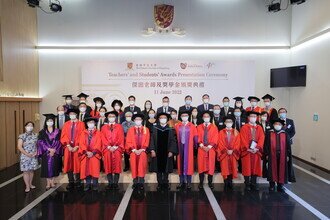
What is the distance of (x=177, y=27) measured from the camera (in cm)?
894

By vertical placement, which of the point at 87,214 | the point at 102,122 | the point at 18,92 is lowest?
the point at 87,214

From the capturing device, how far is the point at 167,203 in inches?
185

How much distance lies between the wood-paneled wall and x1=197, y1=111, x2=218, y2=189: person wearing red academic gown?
5.36m

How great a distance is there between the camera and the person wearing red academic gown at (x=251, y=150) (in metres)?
5.39

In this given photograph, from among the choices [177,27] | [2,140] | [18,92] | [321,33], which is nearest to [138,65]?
[177,27]

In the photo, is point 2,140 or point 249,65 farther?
point 249,65

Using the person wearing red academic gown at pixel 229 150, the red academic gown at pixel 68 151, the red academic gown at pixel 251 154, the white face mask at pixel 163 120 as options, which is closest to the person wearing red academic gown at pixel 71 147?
the red academic gown at pixel 68 151

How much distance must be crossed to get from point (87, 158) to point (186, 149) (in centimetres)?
196

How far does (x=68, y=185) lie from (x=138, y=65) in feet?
14.9

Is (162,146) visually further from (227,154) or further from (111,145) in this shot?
(227,154)

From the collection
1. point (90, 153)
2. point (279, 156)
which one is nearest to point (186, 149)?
point (279, 156)

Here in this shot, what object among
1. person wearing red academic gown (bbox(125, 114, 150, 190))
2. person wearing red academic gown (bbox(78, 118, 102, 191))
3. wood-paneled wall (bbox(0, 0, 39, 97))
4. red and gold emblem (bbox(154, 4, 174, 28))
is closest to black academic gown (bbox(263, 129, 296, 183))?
person wearing red academic gown (bbox(125, 114, 150, 190))

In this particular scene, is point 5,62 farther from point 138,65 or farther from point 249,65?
point 249,65

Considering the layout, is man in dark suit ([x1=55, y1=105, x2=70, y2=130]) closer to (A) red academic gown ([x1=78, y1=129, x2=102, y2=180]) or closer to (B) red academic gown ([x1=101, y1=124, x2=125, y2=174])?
(A) red academic gown ([x1=78, y1=129, x2=102, y2=180])
